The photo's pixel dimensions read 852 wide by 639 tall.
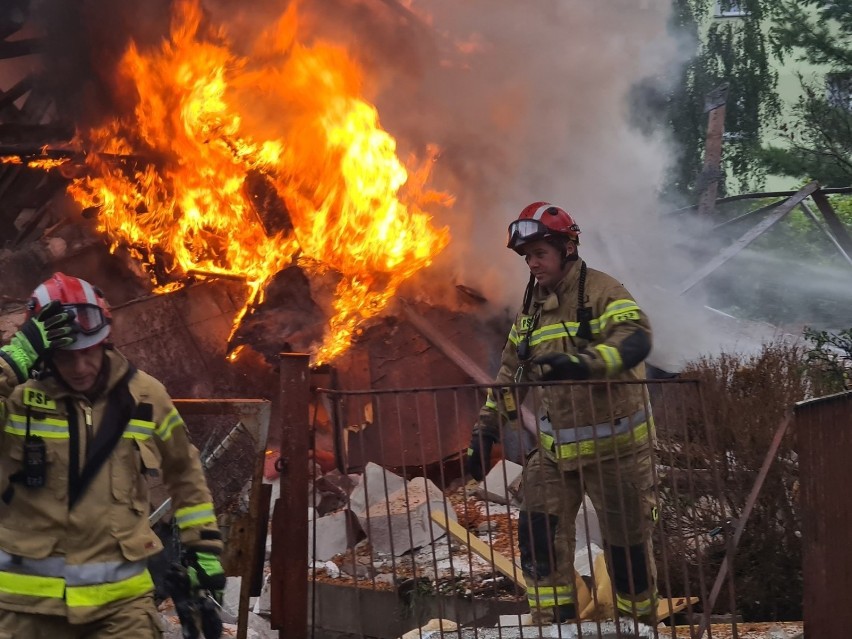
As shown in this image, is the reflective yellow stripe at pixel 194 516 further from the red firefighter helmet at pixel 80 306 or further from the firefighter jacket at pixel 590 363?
the firefighter jacket at pixel 590 363

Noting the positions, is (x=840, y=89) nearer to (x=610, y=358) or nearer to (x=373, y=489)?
(x=373, y=489)

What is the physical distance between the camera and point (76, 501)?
9.78 feet

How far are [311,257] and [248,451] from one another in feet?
12.6

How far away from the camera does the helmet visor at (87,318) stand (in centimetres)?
304

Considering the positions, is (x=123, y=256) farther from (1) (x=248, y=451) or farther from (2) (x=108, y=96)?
(1) (x=248, y=451)

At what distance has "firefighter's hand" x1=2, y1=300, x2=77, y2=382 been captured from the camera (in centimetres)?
294

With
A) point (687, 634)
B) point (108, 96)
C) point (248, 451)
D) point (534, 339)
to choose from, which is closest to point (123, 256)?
point (108, 96)

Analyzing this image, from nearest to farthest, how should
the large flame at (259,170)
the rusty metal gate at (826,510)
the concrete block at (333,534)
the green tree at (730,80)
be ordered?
the rusty metal gate at (826,510) → the concrete block at (333,534) → the large flame at (259,170) → the green tree at (730,80)

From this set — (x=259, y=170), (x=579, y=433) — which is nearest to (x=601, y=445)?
(x=579, y=433)

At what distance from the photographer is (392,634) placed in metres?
5.77

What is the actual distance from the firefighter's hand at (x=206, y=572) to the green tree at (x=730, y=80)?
64.7ft

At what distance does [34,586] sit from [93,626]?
223 millimetres

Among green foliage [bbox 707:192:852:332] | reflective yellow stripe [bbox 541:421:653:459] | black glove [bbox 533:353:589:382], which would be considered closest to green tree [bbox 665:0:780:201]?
green foliage [bbox 707:192:852:332]

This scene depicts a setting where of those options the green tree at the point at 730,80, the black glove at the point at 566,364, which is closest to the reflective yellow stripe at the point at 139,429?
the black glove at the point at 566,364
